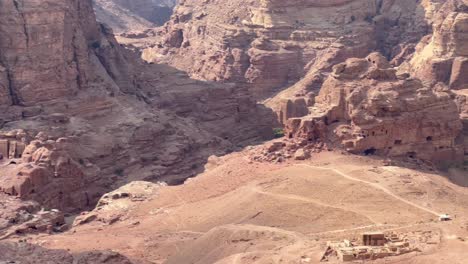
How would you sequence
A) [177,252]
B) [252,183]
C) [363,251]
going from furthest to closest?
[252,183], [177,252], [363,251]

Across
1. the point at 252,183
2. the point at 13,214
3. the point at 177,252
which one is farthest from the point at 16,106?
the point at 177,252

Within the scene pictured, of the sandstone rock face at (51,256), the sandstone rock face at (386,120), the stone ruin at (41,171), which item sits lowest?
the stone ruin at (41,171)

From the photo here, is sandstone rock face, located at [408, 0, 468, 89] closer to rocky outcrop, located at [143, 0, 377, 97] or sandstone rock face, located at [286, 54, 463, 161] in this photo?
Answer: rocky outcrop, located at [143, 0, 377, 97]

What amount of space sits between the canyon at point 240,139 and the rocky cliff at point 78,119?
14 centimetres

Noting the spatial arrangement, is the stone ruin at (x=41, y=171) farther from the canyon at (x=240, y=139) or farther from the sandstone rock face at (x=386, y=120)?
the sandstone rock face at (x=386, y=120)

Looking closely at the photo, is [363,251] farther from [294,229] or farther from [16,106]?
[16,106]

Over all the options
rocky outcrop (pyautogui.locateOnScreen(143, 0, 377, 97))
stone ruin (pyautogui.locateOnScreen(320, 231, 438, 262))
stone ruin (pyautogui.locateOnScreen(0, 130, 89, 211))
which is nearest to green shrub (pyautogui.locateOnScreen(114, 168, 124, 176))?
stone ruin (pyautogui.locateOnScreen(0, 130, 89, 211))

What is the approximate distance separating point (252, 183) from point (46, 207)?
13277 millimetres

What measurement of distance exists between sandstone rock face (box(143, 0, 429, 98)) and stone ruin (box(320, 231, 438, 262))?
51.7m

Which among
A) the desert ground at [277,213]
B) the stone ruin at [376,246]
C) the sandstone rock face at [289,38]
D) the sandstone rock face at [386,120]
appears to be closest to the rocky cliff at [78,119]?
the desert ground at [277,213]

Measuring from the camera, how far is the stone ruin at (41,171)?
52.8m

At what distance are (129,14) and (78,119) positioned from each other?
251 feet

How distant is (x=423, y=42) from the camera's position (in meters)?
82.6

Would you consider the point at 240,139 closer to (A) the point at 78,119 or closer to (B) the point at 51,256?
(A) the point at 78,119
